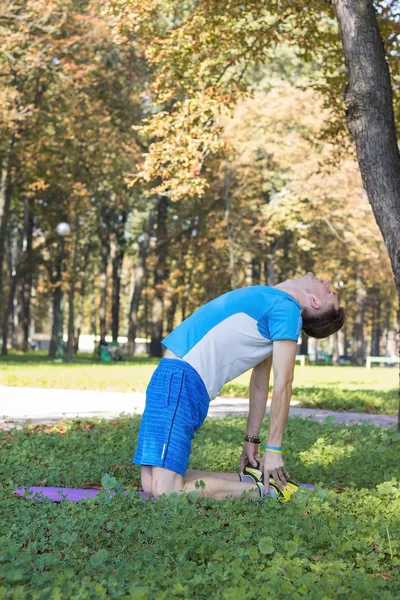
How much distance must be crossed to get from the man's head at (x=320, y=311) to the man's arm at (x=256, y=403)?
1.61ft

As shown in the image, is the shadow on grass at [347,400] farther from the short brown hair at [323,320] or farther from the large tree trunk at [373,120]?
the short brown hair at [323,320]

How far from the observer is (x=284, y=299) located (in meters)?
5.32

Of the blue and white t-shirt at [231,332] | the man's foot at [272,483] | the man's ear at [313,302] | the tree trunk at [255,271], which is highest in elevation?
the tree trunk at [255,271]

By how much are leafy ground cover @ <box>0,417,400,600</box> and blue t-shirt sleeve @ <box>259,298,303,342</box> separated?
3.04ft

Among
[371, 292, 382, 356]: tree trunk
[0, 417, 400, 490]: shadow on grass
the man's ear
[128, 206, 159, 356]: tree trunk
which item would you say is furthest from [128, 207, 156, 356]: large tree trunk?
the man's ear

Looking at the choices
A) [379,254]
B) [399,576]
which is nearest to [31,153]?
[379,254]

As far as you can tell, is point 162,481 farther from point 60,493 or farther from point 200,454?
point 200,454

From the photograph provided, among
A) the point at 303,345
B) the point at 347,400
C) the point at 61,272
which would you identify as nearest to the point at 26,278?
the point at 61,272

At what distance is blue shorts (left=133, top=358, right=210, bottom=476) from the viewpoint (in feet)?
17.1

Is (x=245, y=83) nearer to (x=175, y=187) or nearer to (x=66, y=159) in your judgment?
(x=175, y=187)

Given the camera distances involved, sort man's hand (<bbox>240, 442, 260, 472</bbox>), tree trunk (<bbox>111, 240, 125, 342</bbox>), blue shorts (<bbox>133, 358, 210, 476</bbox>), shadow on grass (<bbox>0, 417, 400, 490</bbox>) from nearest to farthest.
A: blue shorts (<bbox>133, 358, 210, 476</bbox>), man's hand (<bbox>240, 442, 260, 472</bbox>), shadow on grass (<bbox>0, 417, 400, 490</bbox>), tree trunk (<bbox>111, 240, 125, 342</bbox>)

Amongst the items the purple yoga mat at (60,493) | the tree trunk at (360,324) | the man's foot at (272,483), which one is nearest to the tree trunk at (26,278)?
the tree trunk at (360,324)

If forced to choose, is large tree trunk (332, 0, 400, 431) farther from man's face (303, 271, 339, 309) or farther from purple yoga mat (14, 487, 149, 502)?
purple yoga mat (14, 487, 149, 502)

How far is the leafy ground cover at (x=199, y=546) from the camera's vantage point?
3.53 m
